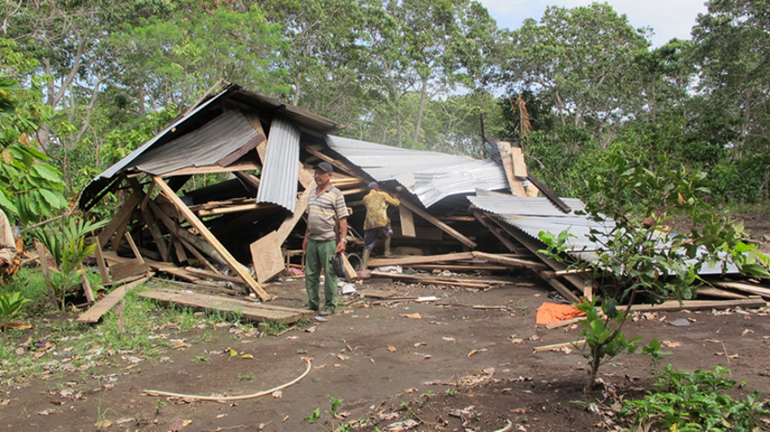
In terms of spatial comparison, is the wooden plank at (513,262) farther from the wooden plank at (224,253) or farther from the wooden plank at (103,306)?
the wooden plank at (103,306)

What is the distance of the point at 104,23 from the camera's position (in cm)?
2134

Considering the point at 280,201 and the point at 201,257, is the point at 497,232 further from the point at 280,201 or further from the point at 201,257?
the point at 201,257

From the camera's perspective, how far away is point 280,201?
28.5 ft

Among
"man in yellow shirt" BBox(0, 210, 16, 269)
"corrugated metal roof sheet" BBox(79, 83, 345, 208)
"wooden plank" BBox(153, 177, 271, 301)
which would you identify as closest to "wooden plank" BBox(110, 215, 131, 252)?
"corrugated metal roof sheet" BBox(79, 83, 345, 208)

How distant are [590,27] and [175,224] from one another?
25.6 m

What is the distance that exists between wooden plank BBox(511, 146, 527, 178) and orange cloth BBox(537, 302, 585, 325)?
5.25 m

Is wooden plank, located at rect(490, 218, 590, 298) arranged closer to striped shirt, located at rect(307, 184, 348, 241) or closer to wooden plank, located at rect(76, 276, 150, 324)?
striped shirt, located at rect(307, 184, 348, 241)

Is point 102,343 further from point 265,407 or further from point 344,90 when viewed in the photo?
point 344,90

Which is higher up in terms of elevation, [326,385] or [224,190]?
[224,190]

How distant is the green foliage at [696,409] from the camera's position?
108 inches

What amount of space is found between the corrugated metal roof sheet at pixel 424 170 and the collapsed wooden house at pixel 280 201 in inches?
1.2

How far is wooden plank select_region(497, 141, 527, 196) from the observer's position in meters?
11.1

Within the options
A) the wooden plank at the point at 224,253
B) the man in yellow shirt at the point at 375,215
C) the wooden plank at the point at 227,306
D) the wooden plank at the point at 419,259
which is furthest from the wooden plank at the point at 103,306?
the wooden plank at the point at 419,259

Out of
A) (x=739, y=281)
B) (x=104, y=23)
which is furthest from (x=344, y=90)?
Result: (x=739, y=281)
